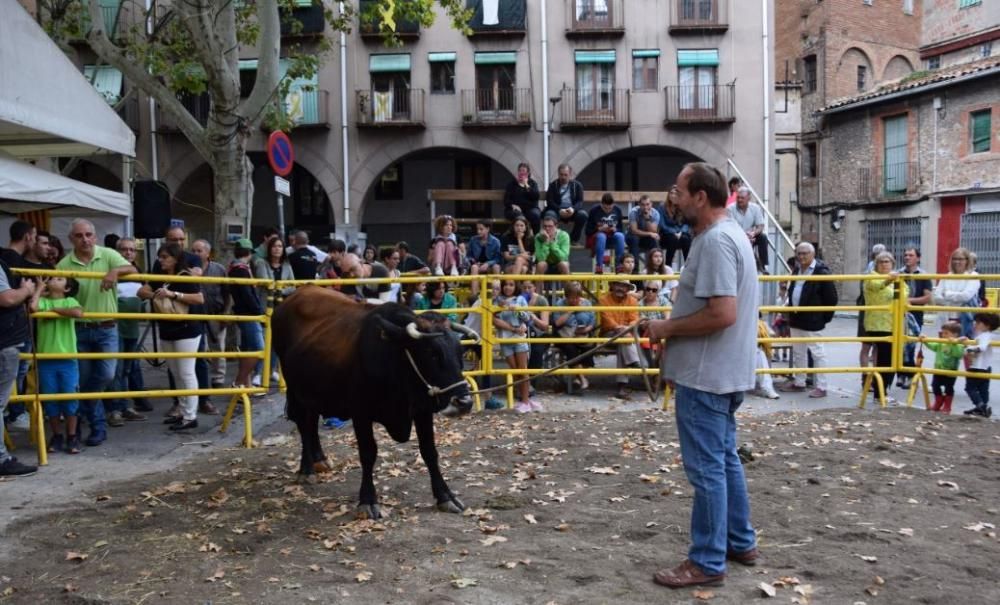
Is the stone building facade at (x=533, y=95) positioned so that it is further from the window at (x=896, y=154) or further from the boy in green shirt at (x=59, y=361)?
the boy in green shirt at (x=59, y=361)

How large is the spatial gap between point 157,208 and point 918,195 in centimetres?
2571

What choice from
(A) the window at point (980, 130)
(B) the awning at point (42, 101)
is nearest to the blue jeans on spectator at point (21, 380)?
(B) the awning at point (42, 101)

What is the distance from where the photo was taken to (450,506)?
579 centimetres

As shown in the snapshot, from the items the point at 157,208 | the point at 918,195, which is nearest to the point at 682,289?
the point at 157,208

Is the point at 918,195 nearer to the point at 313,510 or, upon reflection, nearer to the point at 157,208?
the point at 157,208

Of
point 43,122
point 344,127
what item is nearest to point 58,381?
point 43,122

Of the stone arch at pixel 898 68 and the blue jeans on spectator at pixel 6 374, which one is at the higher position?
the stone arch at pixel 898 68

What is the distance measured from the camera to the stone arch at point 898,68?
3584 centimetres

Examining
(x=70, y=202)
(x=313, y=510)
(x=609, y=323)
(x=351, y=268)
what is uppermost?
(x=70, y=202)

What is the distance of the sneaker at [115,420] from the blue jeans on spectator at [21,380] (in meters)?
0.78

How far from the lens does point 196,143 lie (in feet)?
44.9

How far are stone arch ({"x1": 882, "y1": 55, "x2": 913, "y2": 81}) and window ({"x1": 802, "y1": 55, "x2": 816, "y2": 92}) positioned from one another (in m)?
3.39

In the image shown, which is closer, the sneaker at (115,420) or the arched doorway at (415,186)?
the sneaker at (115,420)

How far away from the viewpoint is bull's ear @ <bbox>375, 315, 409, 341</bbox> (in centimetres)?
573
